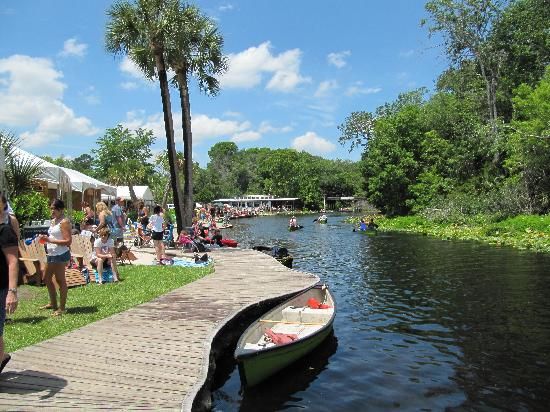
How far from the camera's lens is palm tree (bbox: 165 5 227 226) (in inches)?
874

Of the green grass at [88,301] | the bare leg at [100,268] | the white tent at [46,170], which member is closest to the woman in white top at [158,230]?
the green grass at [88,301]

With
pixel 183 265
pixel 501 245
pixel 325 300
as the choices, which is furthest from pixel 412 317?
pixel 501 245

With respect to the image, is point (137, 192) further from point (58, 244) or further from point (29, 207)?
point (58, 244)

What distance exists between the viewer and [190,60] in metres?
23.7

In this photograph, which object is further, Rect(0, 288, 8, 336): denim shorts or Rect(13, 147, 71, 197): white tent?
Rect(13, 147, 71, 197): white tent

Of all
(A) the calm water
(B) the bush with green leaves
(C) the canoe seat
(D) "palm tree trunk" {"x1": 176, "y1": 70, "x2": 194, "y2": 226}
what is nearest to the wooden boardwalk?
(C) the canoe seat

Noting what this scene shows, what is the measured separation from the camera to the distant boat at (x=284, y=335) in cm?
777

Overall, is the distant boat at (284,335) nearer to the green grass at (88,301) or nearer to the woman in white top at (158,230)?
the green grass at (88,301)

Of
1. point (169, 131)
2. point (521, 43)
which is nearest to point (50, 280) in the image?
point (169, 131)

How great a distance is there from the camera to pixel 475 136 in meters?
43.3

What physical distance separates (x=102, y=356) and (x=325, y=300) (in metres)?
6.15

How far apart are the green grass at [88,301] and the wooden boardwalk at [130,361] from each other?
34 cm

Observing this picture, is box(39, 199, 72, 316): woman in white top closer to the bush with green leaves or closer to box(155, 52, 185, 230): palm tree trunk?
the bush with green leaves

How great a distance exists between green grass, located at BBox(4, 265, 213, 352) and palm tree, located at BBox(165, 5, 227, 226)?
1024 cm
